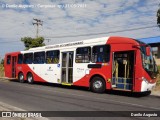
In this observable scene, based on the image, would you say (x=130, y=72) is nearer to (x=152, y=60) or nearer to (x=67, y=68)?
(x=152, y=60)

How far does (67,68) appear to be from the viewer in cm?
1762

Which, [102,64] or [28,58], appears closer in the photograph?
[102,64]

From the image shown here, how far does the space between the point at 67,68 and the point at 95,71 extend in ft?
8.59

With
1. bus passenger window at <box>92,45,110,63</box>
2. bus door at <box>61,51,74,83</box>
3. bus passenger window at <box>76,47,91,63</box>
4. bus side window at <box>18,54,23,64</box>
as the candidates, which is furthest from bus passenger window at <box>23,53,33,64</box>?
bus passenger window at <box>92,45,110,63</box>

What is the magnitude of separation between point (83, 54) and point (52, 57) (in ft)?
11.3

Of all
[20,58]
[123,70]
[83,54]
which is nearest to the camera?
[123,70]

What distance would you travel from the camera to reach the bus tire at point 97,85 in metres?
15.2

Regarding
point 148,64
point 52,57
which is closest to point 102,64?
point 148,64

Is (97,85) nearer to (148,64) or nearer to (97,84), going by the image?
(97,84)

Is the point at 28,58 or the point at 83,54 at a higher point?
the point at 83,54

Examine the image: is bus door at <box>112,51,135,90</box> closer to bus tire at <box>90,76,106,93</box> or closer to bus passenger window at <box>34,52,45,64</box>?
bus tire at <box>90,76,106,93</box>

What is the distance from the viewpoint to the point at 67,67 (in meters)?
17.6

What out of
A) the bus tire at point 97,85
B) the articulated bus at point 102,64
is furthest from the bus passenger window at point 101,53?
the bus tire at point 97,85

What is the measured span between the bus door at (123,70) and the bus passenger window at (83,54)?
1955mm
